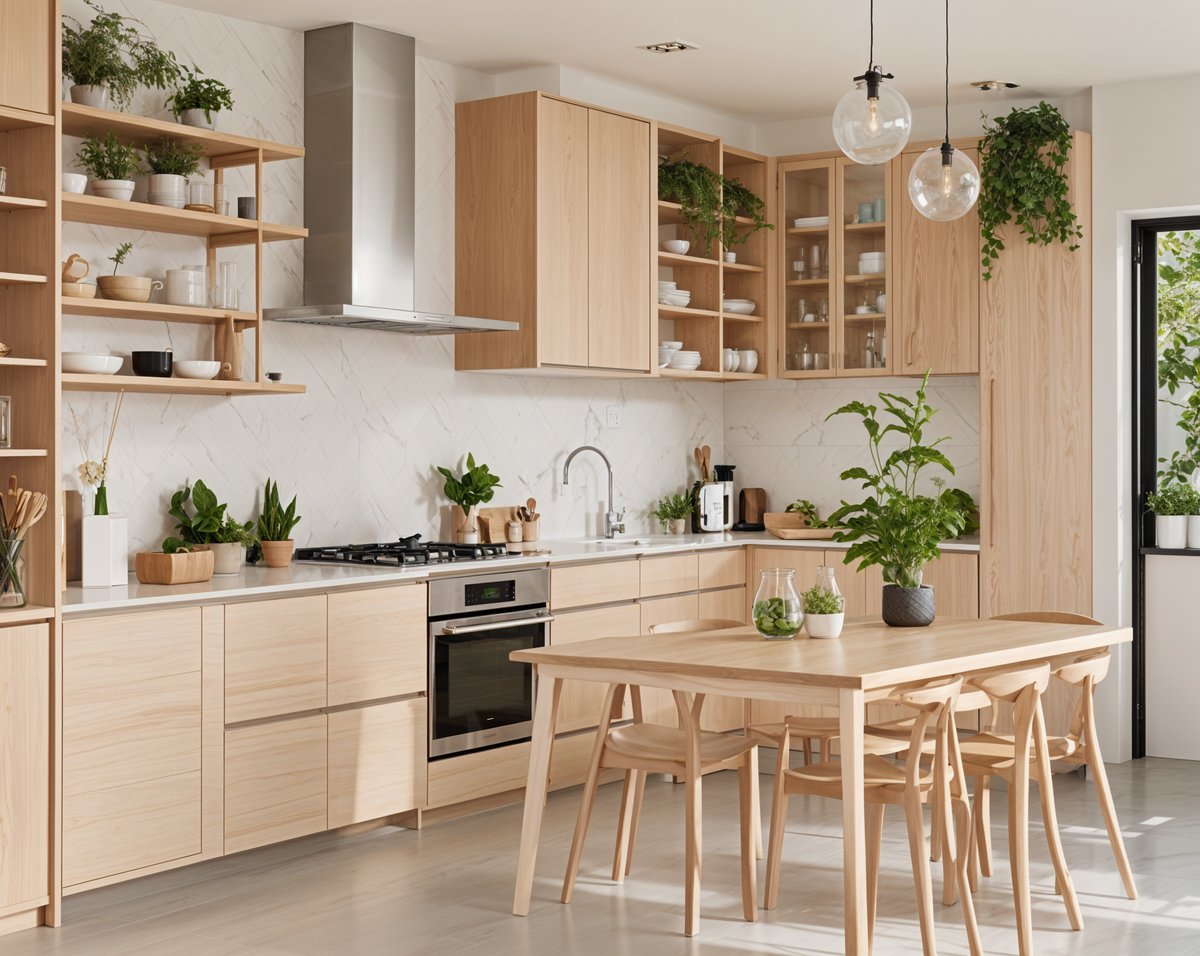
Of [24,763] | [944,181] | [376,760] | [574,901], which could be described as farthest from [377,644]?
[944,181]

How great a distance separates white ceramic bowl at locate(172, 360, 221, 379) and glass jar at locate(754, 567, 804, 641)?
1.83 metres

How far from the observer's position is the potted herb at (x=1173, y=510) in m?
6.20

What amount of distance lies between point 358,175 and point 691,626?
1.99 meters

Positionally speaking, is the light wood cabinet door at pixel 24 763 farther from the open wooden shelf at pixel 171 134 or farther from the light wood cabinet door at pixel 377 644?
the open wooden shelf at pixel 171 134

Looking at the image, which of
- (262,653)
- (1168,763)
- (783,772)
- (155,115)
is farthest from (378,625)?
(1168,763)

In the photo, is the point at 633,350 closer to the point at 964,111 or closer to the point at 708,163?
the point at 708,163

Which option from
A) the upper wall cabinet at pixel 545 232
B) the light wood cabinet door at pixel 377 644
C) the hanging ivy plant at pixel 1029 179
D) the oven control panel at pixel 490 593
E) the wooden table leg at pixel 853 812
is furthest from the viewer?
the hanging ivy plant at pixel 1029 179

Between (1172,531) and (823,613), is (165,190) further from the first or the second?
(1172,531)

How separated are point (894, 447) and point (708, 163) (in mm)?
1575

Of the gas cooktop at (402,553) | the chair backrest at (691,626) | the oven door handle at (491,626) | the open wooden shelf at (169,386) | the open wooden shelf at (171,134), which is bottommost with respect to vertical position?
the oven door handle at (491,626)

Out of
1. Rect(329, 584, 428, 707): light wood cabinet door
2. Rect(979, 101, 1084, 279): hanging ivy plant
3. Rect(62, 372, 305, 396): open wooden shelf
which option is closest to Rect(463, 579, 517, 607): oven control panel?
Rect(329, 584, 428, 707): light wood cabinet door

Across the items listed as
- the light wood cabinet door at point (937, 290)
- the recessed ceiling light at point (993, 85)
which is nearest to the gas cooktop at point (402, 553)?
the light wood cabinet door at point (937, 290)

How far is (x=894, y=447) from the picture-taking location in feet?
22.8

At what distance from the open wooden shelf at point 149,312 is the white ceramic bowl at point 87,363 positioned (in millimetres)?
149
